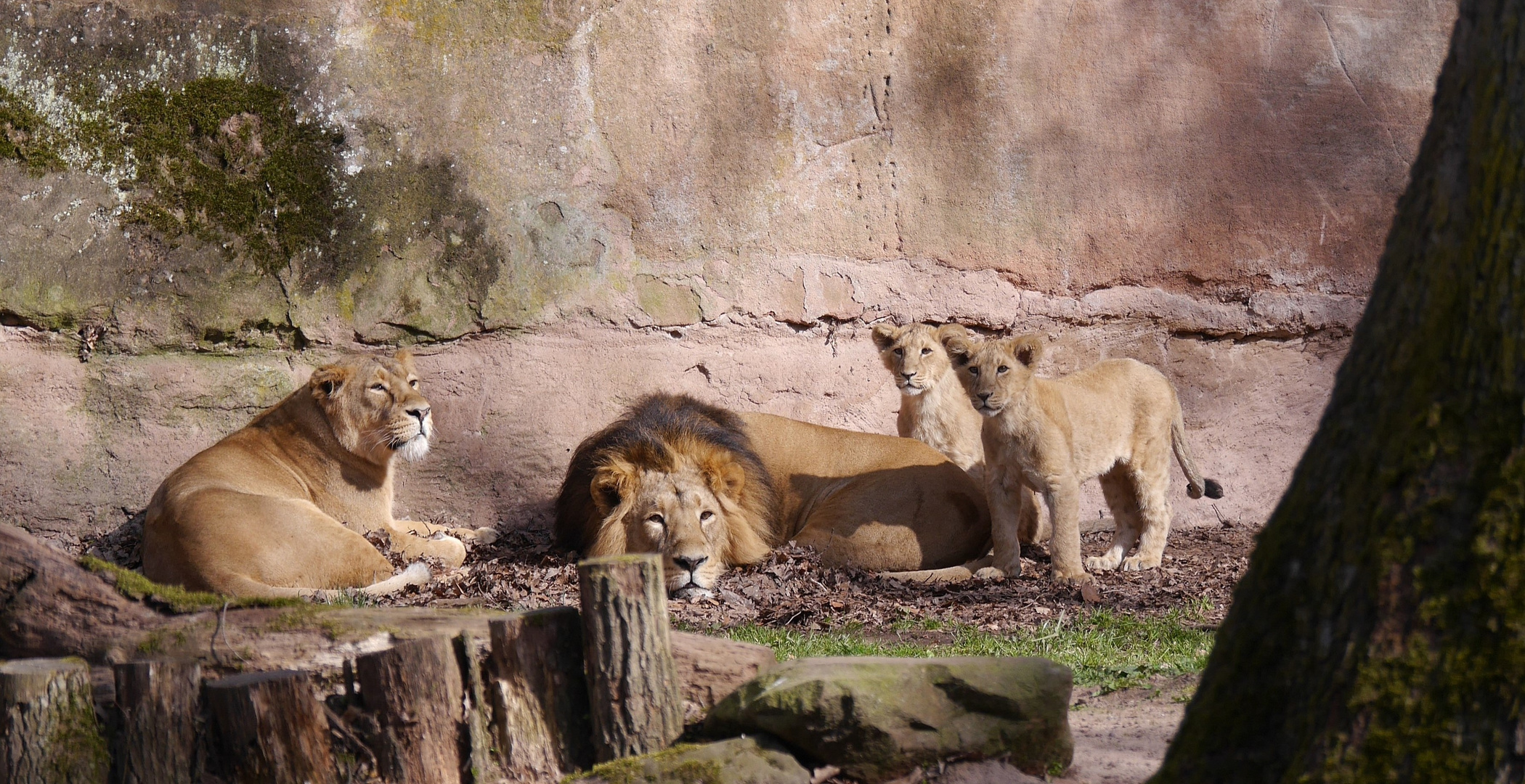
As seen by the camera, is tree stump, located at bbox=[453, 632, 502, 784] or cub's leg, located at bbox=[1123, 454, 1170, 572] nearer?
tree stump, located at bbox=[453, 632, 502, 784]

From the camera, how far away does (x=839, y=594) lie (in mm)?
6672

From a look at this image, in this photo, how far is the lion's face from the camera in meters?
6.59

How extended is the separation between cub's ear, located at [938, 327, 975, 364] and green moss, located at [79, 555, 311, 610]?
4020 mm

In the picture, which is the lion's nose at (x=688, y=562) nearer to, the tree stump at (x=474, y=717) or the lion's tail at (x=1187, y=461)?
the tree stump at (x=474, y=717)

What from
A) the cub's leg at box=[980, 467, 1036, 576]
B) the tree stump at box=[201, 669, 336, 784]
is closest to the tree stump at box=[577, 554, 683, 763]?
the tree stump at box=[201, 669, 336, 784]

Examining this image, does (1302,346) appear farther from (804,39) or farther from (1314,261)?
(804,39)

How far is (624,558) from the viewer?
11.3 feet

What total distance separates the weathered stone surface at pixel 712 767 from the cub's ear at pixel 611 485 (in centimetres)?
357

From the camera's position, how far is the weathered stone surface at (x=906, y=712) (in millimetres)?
3328

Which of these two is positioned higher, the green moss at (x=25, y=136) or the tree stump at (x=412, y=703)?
the green moss at (x=25, y=136)

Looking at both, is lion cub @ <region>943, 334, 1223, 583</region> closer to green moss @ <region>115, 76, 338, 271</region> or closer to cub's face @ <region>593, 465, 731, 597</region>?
cub's face @ <region>593, 465, 731, 597</region>

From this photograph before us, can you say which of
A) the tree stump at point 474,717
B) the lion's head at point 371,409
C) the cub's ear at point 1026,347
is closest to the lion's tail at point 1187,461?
the cub's ear at point 1026,347

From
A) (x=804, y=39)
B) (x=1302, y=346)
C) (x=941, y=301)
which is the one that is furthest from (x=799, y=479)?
(x=1302, y=346)

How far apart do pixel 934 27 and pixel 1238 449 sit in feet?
12.0
